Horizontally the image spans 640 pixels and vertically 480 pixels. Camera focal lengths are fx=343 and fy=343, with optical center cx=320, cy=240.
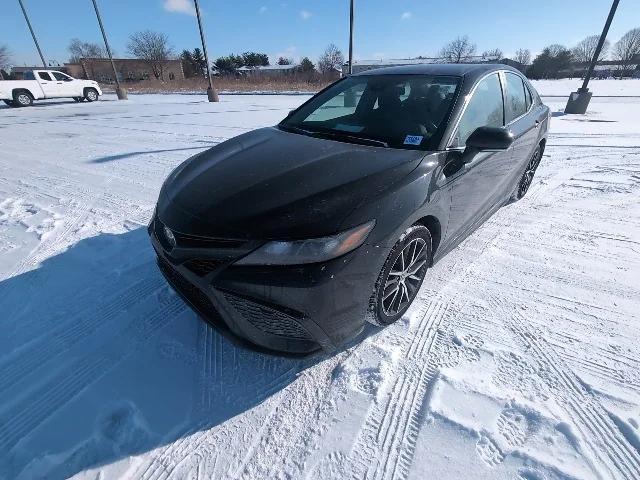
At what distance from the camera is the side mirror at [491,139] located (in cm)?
207

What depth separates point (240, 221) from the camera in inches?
63.7

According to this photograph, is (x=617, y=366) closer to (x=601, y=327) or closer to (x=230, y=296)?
(x=601, y=327)

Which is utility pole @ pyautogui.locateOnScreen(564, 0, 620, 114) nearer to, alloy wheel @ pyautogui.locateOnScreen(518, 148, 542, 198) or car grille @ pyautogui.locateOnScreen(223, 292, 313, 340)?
alloy wheel @ pyautogui.locateOnScreen(518, 148, 542, 198)

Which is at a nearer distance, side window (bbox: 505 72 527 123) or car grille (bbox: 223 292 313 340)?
car grille (bbox: 223 292 313 340)

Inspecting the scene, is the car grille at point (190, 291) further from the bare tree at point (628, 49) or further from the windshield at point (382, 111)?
the bare tree at point (628, 49)

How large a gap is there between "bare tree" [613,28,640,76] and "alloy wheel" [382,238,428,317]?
73.9 m

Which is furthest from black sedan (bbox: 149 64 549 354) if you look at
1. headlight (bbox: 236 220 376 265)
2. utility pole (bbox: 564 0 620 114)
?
utility pole (bbox: 564 0 620 114)

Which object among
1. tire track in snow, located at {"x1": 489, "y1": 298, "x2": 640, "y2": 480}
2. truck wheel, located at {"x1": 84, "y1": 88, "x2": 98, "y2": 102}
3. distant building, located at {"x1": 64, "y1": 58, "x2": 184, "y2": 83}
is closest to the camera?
tire track in snow, located at {"x1": 489, "y1": 298, "x2": 640, "y2": 480}

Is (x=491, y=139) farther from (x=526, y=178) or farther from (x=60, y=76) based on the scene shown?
(x=60, y=76)

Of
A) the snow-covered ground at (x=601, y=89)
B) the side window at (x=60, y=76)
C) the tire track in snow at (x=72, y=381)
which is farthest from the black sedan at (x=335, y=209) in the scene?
the snow-covered ground at (x=601, y=89)

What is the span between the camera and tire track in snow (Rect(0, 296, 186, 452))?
165 cm

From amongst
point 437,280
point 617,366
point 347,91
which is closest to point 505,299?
point 437,280

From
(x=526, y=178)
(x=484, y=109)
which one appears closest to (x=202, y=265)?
(x=484, y=109)

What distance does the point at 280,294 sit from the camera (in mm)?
1529
